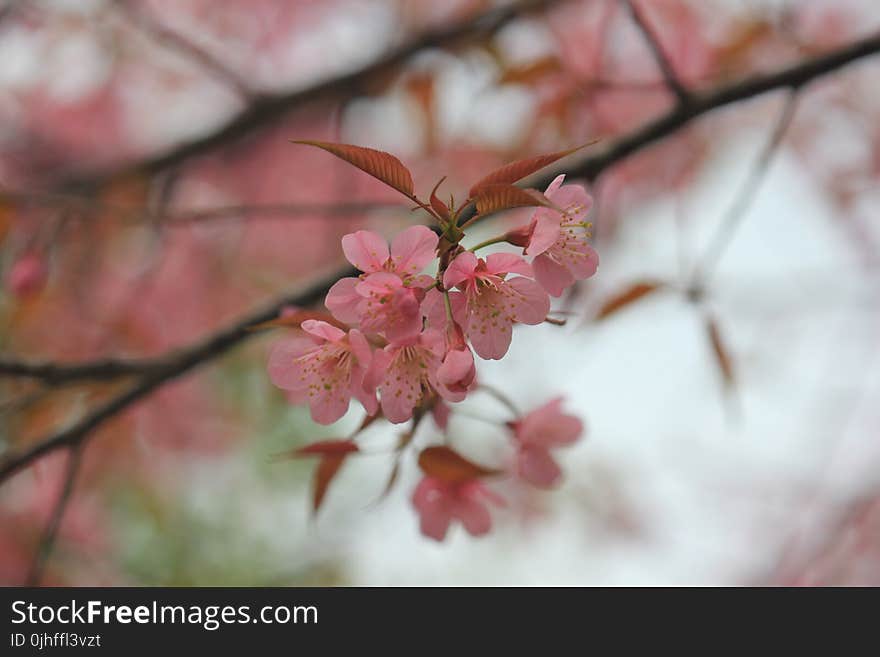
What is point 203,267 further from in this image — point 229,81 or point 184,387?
point 229,81

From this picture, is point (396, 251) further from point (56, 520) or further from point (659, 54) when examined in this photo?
point (56, 520)

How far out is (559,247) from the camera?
24.2 inches

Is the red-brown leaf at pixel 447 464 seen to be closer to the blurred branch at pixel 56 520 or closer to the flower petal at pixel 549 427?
the flower petal at pixel 549 427

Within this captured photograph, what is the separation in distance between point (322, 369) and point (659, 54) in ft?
1.85

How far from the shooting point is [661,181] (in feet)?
8.00

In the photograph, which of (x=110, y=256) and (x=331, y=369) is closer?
(x=331, y=369)

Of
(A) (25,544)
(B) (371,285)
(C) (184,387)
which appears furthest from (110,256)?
(B) (371,285)

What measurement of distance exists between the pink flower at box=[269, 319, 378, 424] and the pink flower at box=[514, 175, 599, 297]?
0.15 metres

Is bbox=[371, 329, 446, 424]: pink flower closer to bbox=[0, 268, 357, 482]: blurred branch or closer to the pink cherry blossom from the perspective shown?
the pink cherry blossom

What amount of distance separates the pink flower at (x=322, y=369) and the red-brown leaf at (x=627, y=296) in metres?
0.32

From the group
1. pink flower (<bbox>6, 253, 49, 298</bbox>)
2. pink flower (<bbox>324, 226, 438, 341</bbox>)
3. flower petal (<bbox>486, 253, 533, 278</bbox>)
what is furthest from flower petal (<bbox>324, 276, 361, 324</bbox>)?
pink flower (<bbox>6, 253, 49, 298</bbox>)

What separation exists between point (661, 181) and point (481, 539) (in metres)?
1.86

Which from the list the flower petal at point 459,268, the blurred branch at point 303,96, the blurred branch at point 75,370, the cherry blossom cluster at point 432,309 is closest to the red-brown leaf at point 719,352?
the cherry blossom cluster at point 432,309

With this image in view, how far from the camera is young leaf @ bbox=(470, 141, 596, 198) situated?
494 mm
